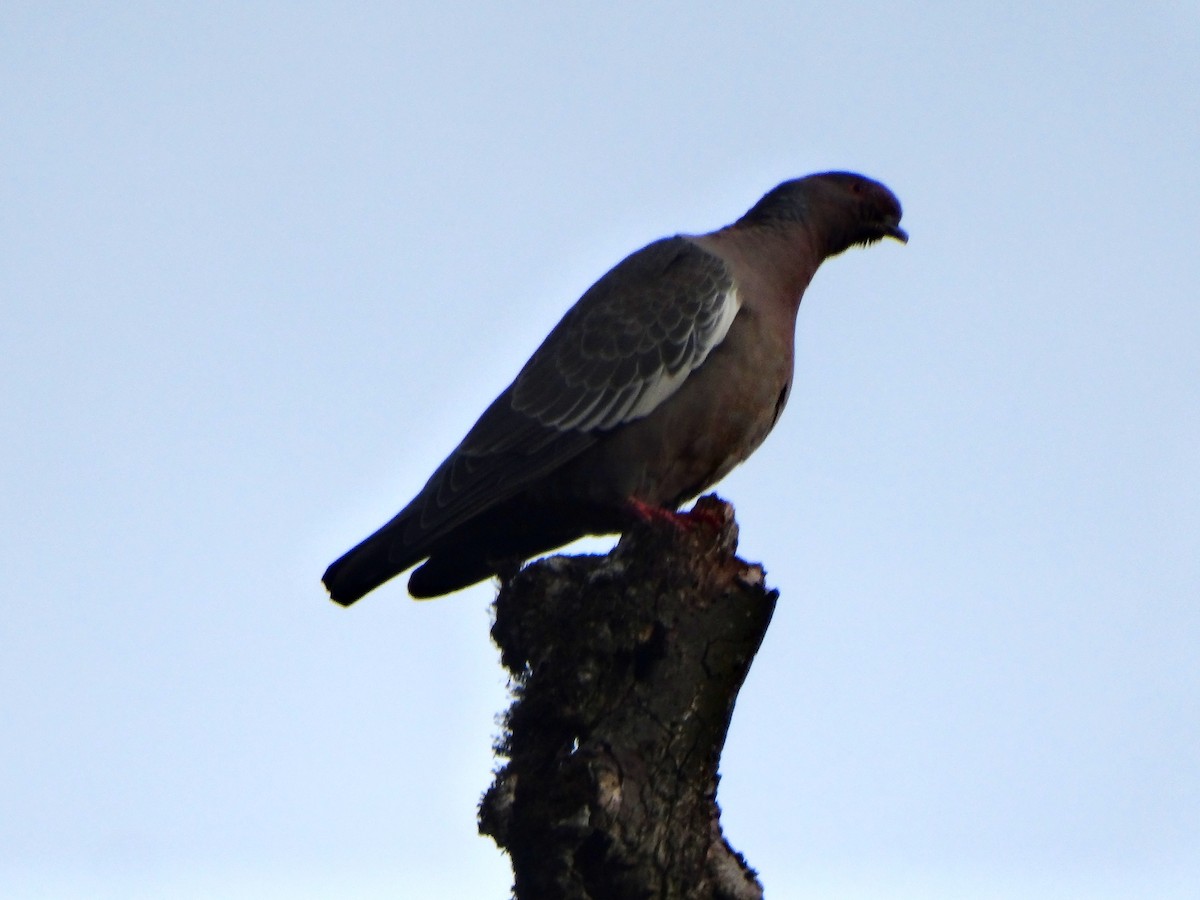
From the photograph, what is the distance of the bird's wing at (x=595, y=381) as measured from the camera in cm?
598

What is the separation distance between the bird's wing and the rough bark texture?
133cm

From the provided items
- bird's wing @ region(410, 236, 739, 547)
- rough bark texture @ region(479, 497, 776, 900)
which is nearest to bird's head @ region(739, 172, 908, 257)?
bird's wing @ region(410, 236, 739, 547)

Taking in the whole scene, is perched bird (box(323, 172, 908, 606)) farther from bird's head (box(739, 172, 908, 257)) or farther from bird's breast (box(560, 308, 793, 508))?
bird's head (box(739, 172, 908, 257))

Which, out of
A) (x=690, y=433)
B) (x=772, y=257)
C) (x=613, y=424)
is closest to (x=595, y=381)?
(x=613, y=424)

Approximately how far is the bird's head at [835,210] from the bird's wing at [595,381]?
72 centimetres

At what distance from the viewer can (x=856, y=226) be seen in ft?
23.9

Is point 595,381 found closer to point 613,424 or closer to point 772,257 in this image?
point 613,424

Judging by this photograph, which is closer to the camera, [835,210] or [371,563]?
[371,563]

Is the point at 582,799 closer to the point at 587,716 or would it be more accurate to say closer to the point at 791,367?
the point at 587,716

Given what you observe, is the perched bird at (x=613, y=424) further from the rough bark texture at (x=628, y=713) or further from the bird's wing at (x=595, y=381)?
the rough bark texture at (x=628, y=713)

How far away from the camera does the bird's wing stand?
5.98m

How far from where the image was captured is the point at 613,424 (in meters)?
5.98

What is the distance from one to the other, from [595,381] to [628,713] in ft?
7.14

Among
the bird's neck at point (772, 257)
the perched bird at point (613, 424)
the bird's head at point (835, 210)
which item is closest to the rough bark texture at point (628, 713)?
the perched bird at point (613, 424)
